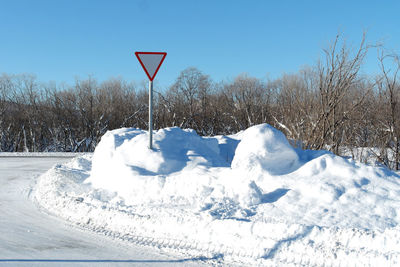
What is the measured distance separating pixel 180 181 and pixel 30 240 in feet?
10.1

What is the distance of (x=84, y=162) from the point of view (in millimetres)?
11695

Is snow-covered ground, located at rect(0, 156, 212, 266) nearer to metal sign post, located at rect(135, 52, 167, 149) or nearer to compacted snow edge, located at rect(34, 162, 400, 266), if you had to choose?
compacted snow edge, located at rect(34, 162, 400, 266)

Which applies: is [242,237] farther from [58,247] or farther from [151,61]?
[151,61]

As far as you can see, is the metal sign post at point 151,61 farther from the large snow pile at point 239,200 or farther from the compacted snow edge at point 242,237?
the compacted snow edge at point 242,237

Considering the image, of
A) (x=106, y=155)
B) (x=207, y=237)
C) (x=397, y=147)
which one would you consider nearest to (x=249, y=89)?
(x=397, y=147)

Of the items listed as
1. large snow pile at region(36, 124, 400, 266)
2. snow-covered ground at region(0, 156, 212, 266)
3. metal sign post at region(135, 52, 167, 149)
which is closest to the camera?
snow-covered ground at region(0, 156, 212, 266)

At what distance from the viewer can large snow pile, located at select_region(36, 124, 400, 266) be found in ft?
15.1

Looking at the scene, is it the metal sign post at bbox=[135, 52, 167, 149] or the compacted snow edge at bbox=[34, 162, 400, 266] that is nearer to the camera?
the compacted snow edge at bbox=[34, 162, 400, 266]

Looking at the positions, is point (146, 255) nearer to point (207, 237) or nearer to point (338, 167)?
point (207, 237)

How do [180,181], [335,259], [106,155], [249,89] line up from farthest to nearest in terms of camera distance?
[249,89], [106,155], [180,181], [335,259]

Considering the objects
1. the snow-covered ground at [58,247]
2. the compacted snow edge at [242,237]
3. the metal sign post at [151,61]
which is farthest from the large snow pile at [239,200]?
the metal sign post at [151,61]

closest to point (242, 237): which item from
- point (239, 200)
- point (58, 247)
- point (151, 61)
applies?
point (239, 200)

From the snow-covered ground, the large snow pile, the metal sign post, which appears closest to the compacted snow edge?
the large snow pile

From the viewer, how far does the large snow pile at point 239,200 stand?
4.61m
